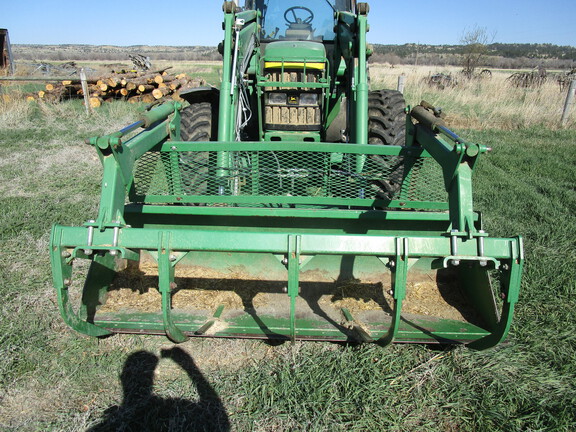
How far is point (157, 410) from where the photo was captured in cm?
247

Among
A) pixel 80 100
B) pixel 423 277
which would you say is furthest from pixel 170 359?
pixel 80 100

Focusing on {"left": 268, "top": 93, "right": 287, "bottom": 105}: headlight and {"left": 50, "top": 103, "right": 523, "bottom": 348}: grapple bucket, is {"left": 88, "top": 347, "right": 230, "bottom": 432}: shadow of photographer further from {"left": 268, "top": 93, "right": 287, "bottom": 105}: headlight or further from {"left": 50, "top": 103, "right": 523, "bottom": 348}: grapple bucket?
{"left": 268, "top": 93, "right": 287, "bottom": 105}: headlight

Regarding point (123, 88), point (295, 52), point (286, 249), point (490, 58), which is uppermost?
point (490, 58)

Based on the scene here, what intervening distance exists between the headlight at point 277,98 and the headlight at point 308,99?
Result: 18 centimetres

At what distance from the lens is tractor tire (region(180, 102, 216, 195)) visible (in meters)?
3.88

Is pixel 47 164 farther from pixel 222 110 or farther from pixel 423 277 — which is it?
pixel 423 277

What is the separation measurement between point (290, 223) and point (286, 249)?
1192mm

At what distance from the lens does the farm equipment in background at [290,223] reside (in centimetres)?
235

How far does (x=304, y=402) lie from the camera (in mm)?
2533

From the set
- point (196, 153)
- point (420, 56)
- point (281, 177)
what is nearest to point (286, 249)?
point (281, 177)

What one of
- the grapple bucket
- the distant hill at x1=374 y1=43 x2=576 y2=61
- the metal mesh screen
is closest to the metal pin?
the grapple bucket

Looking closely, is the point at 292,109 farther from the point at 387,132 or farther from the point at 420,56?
the point at 420,56

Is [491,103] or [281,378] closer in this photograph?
[281,378]

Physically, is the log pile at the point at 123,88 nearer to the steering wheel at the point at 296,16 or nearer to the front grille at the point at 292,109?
the steering wheel at the point at 296,16
